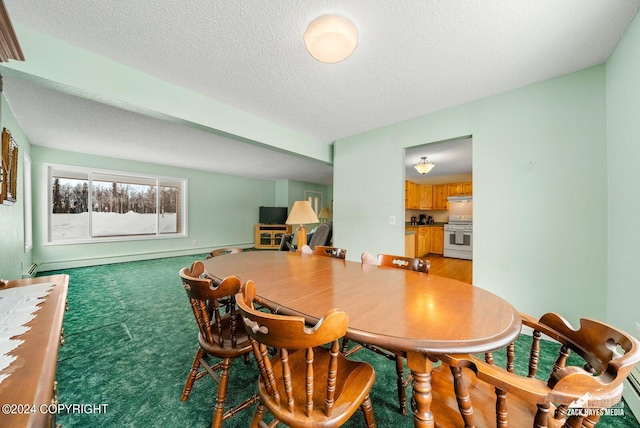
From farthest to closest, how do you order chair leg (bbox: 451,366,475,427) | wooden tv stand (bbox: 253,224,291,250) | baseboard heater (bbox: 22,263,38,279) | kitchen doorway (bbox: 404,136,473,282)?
wooden tv stand (bbox: 253,224,291,250), kitchen doorway (bbox: 404,136,473,282), baseboard heater (bbox: 22,263,38,279), chair leg (bbox: 451,366,475,427)

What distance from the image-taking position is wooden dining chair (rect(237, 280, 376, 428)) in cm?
72

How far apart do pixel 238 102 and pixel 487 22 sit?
2219mm

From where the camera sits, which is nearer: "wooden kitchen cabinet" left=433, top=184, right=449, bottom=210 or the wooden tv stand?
"wooden kitchen cabinet" left=433, top=184, right=449, bottom=210

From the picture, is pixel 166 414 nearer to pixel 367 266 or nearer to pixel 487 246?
pixel 367 266

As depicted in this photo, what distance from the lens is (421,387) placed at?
2.56 feet

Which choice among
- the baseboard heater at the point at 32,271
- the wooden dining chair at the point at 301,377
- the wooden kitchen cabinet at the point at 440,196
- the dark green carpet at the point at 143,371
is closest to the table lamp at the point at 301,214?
the dark green carpet at the point at 143,371

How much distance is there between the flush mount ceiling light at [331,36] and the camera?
1370 mm

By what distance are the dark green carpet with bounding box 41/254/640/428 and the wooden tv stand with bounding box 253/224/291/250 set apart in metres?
4.31

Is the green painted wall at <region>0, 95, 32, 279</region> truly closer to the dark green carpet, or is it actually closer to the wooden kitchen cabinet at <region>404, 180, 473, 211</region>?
the dark green carpet

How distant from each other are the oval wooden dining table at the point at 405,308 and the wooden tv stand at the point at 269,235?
18.4ft

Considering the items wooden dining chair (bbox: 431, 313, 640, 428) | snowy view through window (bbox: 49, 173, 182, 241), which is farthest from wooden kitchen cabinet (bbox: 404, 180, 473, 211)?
snowy view through window (bbox: 49, 173, 182, 241)

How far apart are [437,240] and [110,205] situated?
8310 mm

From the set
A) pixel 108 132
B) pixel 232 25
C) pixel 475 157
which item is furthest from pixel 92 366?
pixel 475 157

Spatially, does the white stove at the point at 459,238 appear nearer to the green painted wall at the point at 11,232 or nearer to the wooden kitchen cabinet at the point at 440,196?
the wooden kitchen cabinet at the point at 440,196
